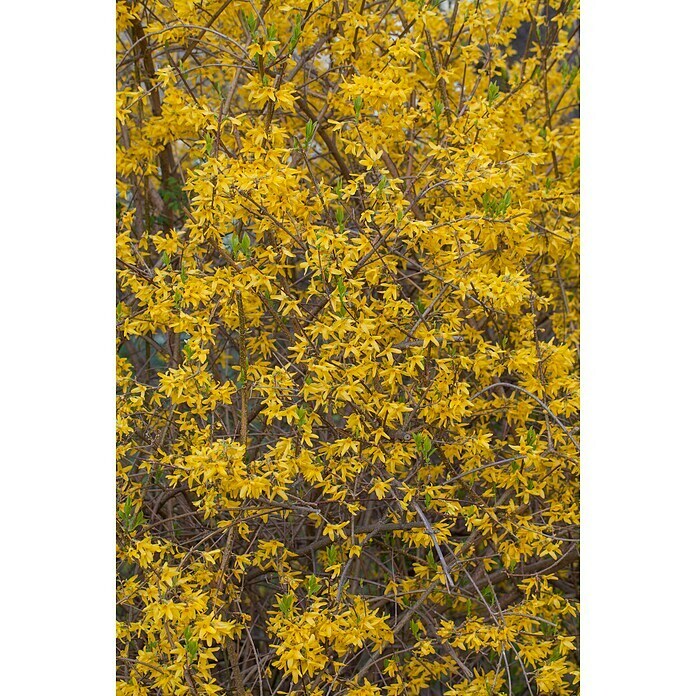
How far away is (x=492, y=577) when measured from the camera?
8.27 ft

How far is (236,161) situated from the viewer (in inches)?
81.4

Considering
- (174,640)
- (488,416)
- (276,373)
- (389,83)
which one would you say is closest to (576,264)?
(488,416)

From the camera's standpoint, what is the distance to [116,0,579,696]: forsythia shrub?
2074mm

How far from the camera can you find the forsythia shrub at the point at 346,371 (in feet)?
6.81

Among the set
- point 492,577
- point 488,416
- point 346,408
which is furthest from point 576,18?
point 492,577

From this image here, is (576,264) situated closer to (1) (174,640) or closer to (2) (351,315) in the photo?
(2) (351,315)

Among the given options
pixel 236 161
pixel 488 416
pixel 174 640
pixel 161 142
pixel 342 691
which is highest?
pixel 161 142

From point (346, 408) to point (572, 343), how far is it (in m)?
0.81

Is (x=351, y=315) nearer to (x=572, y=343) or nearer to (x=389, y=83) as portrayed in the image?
(x=389, y=83)

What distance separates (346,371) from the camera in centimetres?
206

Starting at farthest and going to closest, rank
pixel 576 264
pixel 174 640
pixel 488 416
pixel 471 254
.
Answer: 1. pixel 576 264
2. pixel 488 416
3. pixel 471 254
4. pixel 174 640

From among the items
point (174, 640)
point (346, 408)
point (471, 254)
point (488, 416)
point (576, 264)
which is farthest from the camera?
point (576, 264)

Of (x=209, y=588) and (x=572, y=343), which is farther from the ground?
(x=572, y=343)

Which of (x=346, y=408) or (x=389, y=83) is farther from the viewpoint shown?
(x=346, y=408)
